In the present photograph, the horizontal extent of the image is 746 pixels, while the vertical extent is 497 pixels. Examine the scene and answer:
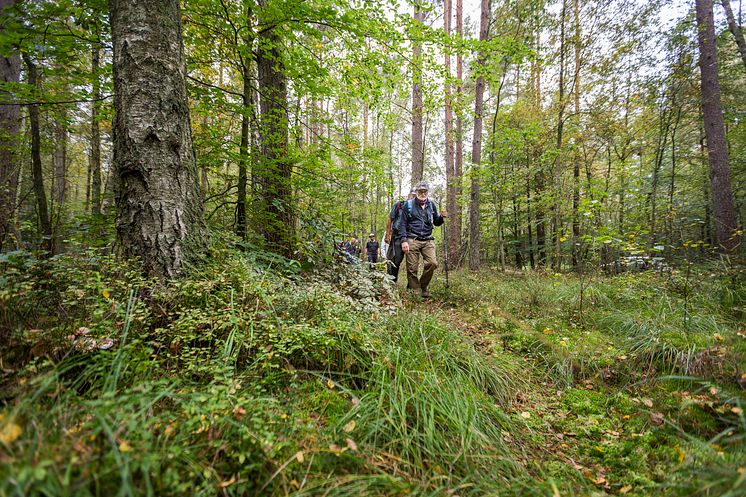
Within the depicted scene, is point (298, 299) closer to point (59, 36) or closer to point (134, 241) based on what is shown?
point (134, 241)

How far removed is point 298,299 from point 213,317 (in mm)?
764

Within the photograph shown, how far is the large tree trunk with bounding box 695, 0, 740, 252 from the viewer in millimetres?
6953

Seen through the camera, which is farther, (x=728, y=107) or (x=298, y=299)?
(x=728, y=107)

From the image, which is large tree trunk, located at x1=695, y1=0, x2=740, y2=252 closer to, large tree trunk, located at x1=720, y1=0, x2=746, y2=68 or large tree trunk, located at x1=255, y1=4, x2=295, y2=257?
large tree trunk, located at x1=720, y1=0, x2=746, y2=68

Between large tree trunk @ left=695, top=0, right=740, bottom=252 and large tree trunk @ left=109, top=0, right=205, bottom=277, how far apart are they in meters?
11.0

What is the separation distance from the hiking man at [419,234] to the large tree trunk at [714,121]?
7158 millimetres

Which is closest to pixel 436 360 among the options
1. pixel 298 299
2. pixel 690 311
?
pixel 298 299

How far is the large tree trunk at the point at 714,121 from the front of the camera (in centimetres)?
695

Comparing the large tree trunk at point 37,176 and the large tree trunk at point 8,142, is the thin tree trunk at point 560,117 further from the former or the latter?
the large tree trunk at point 8,142

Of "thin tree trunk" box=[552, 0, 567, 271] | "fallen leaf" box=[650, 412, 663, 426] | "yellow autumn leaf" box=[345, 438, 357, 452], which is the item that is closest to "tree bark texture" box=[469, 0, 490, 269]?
"thin tree trunk" box=[552, 0, 567, 271]

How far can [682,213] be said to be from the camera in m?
9.16

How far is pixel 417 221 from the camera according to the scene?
19.7 ft

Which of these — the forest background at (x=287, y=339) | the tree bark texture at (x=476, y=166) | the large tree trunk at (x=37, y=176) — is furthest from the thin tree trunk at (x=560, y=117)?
the large tree trunk at (x=37, y=176)

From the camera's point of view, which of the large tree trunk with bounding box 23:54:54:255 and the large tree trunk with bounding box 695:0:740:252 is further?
the large tree trunk with bounding box 695:0:740:252
